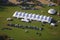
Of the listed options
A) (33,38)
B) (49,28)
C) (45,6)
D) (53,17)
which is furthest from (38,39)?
(45,6)

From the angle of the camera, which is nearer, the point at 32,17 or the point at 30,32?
the point at 30,32

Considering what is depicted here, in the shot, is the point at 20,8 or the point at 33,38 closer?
the point at 33,38

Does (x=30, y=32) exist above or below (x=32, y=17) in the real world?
below

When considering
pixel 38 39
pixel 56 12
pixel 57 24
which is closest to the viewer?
pixel 38 39

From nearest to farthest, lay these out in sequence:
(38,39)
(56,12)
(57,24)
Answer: (38,39) < (57,24) < (56,12)

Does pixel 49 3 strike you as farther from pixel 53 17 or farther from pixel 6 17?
pixel 6 17

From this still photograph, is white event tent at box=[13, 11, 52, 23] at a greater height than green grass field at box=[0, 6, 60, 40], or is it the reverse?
white event tent at box=[13, 11, 52, 23]

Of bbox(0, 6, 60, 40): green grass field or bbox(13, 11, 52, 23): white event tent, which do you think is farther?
bbox(13, 11, 52, 23): white event tent

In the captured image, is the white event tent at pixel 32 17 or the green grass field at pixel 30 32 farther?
the white event tent at pixel 32 17

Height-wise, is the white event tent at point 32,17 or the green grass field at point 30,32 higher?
the white event tent at point 32,17
